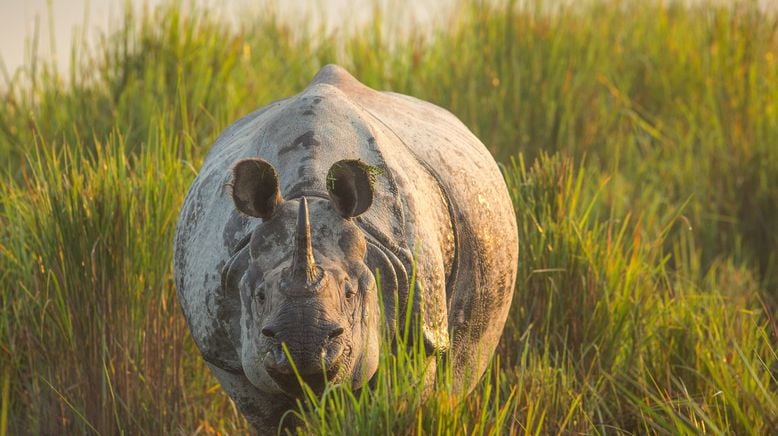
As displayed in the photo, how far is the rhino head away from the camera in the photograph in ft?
11.4

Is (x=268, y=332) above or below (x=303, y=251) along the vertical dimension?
below

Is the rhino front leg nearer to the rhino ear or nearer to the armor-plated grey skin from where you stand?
the armor-plated grey skin

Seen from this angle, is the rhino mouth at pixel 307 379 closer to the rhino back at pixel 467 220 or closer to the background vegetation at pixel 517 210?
the background vegetation at pixel 517 210

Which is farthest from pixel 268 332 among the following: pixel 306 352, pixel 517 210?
pixel 517 210

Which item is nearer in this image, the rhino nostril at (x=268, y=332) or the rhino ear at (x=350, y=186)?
the rhino nostril at (x=268, y=332)

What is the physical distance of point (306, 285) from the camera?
3.50m

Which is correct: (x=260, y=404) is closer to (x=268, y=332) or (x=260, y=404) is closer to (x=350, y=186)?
(x=268, y=332)

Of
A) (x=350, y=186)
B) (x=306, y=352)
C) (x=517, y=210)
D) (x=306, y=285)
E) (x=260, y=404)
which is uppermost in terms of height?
(x=350, y=186)

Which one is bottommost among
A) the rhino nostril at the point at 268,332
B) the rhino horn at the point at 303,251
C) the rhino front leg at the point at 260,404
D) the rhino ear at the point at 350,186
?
the rhino front leg at the point at 260,404

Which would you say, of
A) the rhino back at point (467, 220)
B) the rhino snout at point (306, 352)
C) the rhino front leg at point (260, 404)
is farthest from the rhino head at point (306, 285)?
the rhino back at point (467, 220)

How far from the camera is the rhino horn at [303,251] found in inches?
138

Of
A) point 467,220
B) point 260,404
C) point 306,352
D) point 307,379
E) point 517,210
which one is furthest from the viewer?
point 517,210

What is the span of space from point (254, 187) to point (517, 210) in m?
2.28

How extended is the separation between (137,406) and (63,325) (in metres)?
0.45
